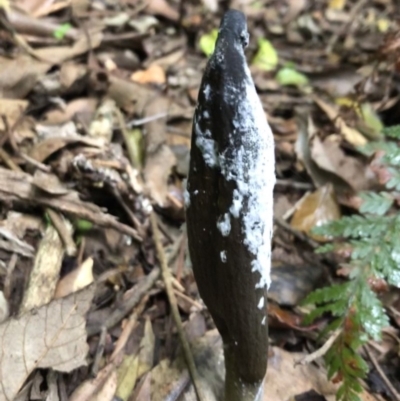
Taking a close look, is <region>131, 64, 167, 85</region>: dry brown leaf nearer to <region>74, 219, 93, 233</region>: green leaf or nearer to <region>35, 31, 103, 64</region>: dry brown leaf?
<region>35, 31, 103, 64</region>: dry brown leaf

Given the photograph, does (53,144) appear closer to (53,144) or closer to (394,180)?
(53,144)

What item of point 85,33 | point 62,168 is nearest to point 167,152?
point 62,168

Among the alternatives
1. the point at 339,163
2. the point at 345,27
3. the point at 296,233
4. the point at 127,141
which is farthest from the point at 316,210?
the point at 345,27

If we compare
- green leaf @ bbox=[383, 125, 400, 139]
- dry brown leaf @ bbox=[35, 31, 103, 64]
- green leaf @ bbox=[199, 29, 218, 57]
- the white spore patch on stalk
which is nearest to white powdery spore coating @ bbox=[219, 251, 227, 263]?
the white spore patch on stalk

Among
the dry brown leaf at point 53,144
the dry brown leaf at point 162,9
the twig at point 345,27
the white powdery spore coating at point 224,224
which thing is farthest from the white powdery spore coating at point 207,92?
the twig at point 345,27

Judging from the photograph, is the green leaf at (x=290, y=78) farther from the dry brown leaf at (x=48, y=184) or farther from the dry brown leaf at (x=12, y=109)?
the dry brown leaf at (x=48, y=184)

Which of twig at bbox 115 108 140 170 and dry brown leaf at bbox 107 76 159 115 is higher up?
dry brown leaf at bbox 107 76 159 115

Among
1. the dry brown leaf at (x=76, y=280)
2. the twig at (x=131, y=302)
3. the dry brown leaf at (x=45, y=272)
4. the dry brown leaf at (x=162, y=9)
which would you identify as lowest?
the twig at (x=131, y=302)
